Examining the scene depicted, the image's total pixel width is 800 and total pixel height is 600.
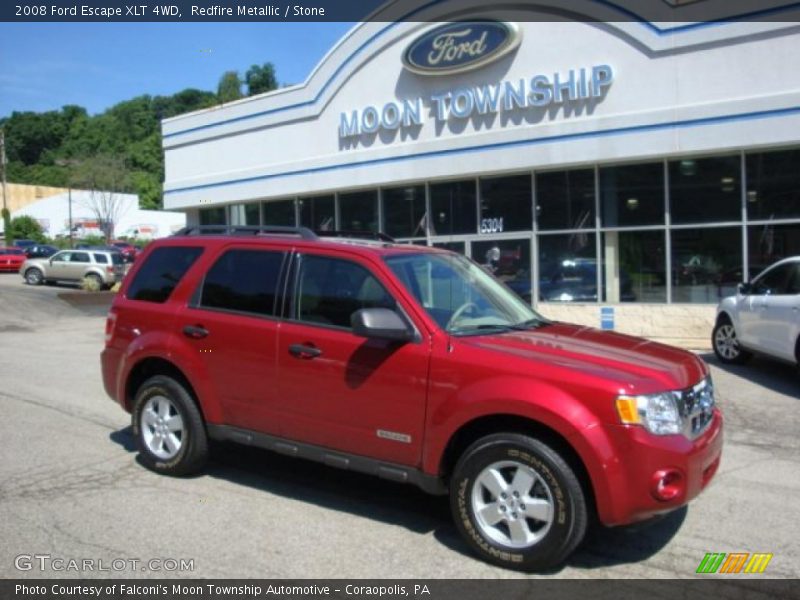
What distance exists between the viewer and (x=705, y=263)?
14180mm

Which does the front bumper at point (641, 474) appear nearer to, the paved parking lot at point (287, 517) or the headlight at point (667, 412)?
the headlight at point (667, 412)

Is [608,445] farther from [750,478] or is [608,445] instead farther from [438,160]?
[438,160]

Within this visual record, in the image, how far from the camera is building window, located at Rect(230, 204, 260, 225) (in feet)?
71.0

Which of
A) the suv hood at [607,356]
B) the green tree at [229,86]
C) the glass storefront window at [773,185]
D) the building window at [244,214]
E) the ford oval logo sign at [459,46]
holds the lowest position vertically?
the suv hood at [607,356]

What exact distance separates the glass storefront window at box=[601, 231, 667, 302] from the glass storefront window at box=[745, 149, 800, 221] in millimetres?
1771

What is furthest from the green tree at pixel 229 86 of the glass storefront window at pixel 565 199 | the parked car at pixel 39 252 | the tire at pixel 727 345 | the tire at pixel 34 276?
the tire at pixel 727 345

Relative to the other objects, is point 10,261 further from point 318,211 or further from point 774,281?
point 774,281

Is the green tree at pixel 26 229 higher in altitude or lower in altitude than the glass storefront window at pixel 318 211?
higher

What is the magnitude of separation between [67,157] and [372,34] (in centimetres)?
8812

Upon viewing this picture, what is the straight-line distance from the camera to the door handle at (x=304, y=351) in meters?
4.91

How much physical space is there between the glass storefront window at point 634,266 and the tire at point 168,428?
37.0 feet

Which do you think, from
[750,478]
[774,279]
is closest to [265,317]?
[750,478]

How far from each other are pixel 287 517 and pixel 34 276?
30.8 m

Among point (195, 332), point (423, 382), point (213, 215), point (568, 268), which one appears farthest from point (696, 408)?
point (213, 215)
